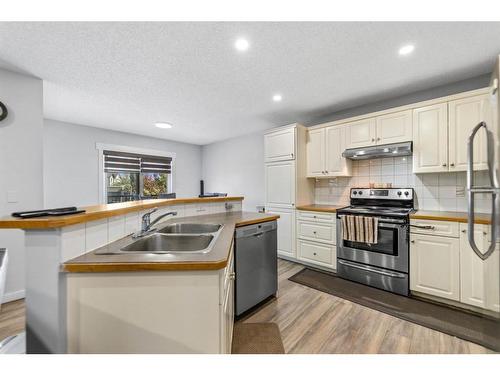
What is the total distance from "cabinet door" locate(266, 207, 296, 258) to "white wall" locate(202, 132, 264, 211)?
1.20 meters

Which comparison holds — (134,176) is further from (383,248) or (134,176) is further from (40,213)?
(383,248)

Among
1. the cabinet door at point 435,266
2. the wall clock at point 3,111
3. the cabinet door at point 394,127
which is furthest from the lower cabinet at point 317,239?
the wall clock at point 3,111

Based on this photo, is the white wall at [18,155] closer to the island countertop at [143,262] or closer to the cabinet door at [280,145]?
the island countertop at [143,262]

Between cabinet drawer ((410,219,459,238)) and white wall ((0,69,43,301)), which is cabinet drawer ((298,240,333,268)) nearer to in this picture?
cabinet drawer ((410,219,459,238))

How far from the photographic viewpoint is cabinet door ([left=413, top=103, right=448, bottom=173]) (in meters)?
2.27

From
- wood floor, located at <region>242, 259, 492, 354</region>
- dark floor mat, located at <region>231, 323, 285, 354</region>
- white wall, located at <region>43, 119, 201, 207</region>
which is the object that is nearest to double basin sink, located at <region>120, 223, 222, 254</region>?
dark floor mat, located at <region>231, 323, 285, 354</region>

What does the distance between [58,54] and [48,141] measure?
2459 millimetres

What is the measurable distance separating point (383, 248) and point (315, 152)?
162cm

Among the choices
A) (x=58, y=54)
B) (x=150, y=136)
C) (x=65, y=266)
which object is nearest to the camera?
(x=65, y=266)

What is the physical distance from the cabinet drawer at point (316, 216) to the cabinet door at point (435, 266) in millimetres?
913

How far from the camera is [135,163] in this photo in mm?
4715
